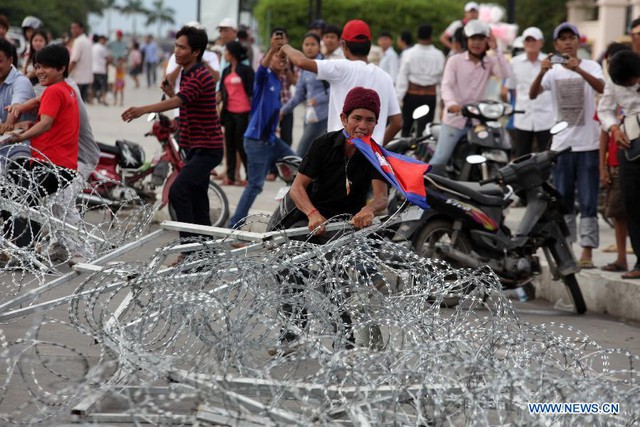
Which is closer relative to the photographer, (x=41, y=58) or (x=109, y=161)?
(x=41, y=58)

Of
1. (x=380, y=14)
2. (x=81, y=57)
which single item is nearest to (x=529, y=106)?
(x=81, y=57)

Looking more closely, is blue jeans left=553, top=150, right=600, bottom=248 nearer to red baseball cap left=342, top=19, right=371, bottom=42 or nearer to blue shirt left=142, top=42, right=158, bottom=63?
red baseball cap left=342, top=19, right=371, bottom=42

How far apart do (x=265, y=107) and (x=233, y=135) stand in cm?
304

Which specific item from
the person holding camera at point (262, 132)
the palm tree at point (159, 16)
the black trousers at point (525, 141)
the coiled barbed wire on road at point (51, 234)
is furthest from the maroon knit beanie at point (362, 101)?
the palm tree at point (159, 16)

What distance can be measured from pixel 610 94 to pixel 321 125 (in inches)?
142

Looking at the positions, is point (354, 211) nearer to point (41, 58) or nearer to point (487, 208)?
point (487, 208)

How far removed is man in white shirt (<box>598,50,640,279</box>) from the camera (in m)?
9.11

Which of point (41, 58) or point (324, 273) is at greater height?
point (41, 58)

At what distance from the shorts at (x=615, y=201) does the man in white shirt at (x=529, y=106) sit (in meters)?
2.01

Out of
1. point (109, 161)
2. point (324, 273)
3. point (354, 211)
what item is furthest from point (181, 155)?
point (324, 273)

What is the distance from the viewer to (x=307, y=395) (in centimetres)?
430

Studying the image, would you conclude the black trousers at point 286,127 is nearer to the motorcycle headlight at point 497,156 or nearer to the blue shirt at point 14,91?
the motorcycle headlight at point 497,156

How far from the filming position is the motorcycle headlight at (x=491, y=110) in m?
11.8

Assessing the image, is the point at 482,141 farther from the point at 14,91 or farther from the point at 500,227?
the point at 14,91
